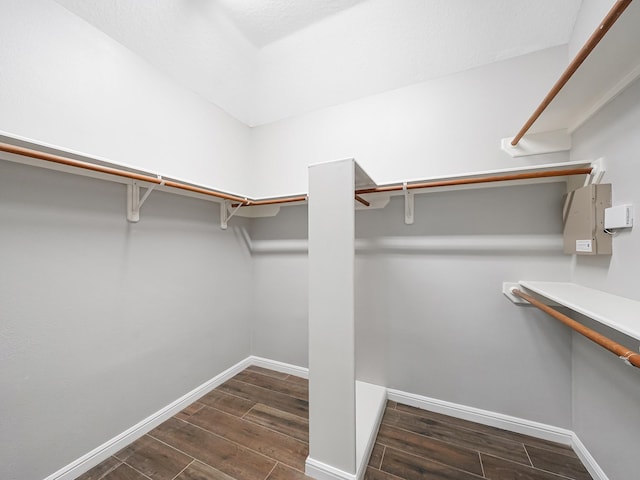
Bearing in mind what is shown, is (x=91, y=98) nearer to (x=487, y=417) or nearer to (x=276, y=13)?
(x=276, y=13)

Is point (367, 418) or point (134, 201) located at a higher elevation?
point (134, 201)

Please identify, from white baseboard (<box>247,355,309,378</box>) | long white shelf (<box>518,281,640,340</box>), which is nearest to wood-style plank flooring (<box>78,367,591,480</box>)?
white baseboard (<box>247,355,309,378</box>)

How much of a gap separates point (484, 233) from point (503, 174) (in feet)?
1.25

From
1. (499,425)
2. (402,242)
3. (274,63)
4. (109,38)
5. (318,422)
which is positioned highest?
(274,63)

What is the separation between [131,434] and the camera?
147 centimetres

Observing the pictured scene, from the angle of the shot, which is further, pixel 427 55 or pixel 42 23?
pixel 427 55

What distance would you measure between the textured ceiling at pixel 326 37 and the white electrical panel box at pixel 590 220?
99cm

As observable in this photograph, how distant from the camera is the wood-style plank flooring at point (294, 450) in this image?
1.26 meters

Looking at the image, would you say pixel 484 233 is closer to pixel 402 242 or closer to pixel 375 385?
pixel 402 242

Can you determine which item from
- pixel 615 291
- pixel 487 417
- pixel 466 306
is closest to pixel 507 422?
pixel 487 417

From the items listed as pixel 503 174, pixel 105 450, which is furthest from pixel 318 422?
pixel 503 174

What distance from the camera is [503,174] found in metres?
1.48

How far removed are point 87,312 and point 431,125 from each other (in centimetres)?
241

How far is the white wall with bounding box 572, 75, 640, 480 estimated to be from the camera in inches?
38.0
